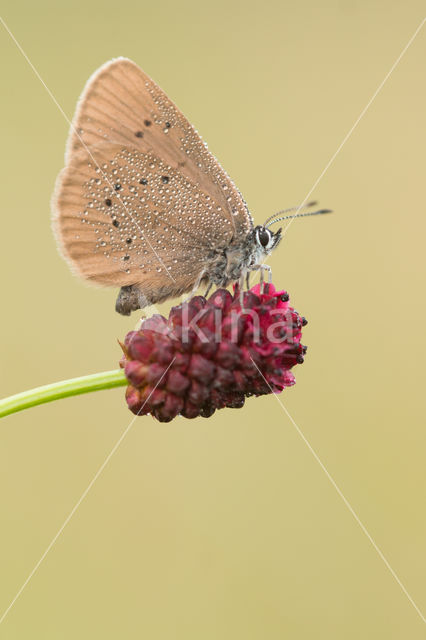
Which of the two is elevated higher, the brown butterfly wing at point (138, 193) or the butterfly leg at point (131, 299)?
the brown butterfly wing at point (138, 193)

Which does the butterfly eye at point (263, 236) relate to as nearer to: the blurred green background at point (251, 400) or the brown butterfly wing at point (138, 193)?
the brown butterfly wing at point (138, 193)

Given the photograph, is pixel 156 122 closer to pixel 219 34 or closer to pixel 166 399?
pixel 166 399

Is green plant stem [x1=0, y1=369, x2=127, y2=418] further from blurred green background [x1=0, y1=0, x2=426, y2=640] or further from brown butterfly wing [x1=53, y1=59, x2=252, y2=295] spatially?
blurred green background [x1=0, y1=0, x2=426, y2=640]

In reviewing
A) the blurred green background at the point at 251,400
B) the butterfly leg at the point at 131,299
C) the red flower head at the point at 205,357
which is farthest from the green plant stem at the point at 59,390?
the blurred green background at the point at 251,400

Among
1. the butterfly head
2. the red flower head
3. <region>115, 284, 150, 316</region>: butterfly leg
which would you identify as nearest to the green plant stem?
the red flower head

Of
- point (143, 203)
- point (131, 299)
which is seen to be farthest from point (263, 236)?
point (131, 299)

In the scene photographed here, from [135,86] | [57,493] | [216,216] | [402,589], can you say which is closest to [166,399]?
[216,216]
